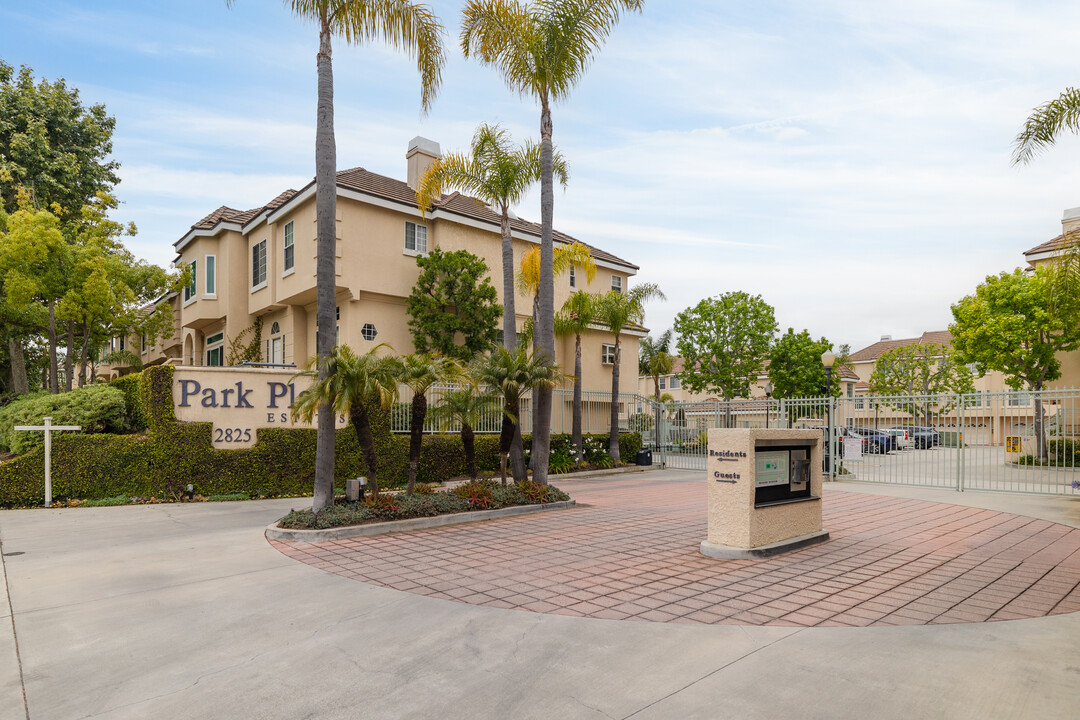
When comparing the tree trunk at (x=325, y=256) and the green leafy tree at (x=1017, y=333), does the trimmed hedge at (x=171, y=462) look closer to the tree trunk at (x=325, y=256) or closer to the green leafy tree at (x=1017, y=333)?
the tree trunk at (x=325, y=256)

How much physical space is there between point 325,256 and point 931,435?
22.7m

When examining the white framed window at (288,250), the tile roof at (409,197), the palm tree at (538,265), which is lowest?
the palm tree at (538,265)

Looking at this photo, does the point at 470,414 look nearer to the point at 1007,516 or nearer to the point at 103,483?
the point at 103,483

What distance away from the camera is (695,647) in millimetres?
5242

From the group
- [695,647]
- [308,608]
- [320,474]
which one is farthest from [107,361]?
[695,647]

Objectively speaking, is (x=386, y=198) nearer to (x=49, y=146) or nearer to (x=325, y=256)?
(x=325, y=256)

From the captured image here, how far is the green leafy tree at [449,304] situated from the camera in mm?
21969

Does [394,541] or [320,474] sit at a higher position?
[320,474]

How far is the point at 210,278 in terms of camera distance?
87.2 ft

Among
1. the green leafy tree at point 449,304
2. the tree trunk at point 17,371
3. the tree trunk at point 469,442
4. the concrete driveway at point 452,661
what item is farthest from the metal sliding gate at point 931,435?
the tree trunk at point 17,371

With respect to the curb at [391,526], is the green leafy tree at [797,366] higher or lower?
higher

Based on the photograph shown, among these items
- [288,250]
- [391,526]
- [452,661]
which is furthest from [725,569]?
[288,250]

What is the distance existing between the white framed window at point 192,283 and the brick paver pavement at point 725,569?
67.7ft

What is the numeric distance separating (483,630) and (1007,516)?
11765 mm
